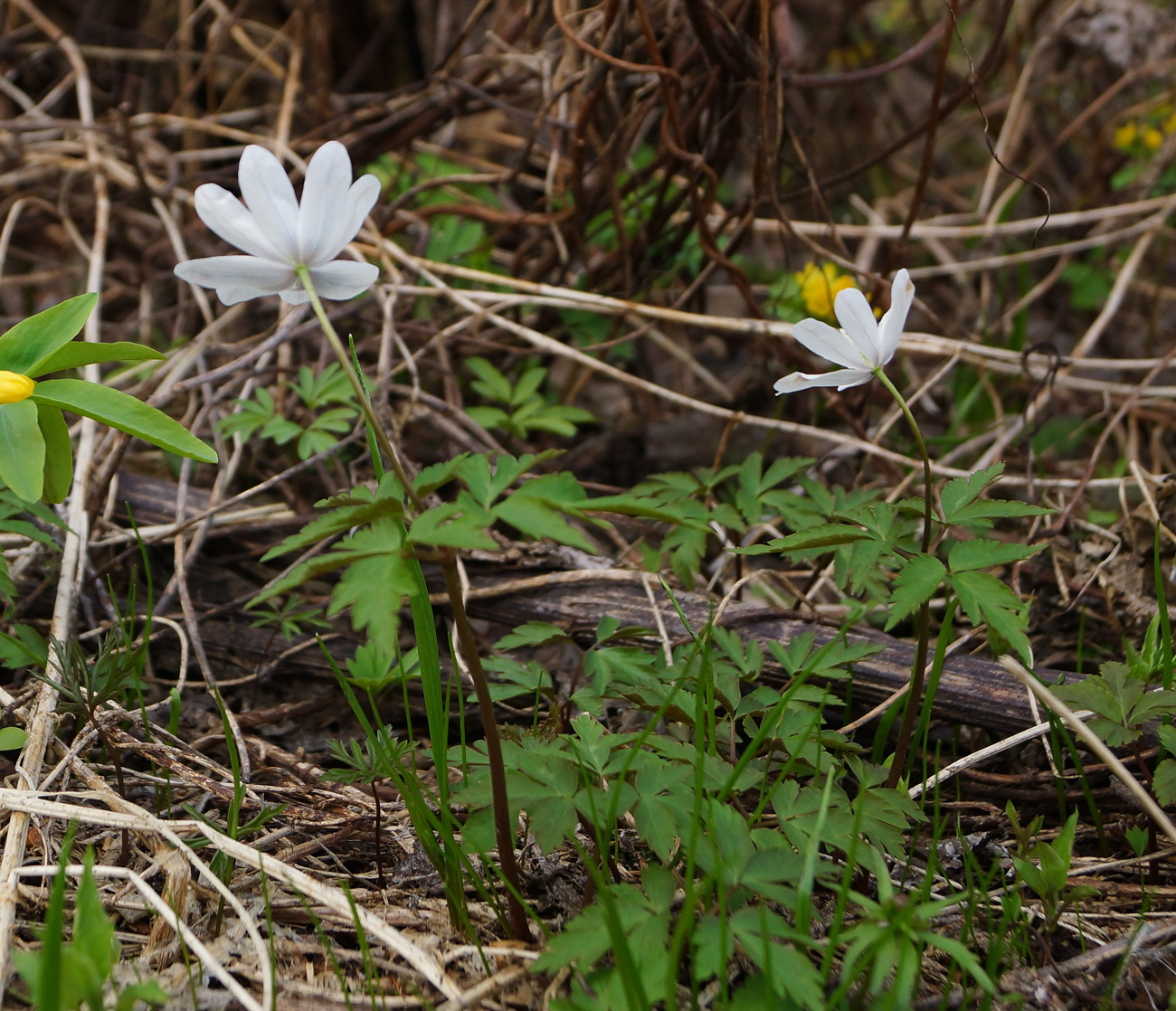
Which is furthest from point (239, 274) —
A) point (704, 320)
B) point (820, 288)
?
point (820, 288)

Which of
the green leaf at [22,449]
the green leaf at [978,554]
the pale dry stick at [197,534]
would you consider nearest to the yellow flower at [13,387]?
the green leaf at [22,449]

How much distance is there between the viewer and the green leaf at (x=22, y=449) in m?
1.25

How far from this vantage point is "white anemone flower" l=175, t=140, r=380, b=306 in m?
1.05

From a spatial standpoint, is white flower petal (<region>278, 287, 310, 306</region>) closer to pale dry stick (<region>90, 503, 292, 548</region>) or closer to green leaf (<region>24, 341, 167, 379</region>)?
green leaf (<region>24, 341, 167, 379</region>)

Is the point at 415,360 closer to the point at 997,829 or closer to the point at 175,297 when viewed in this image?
the point at 175,297

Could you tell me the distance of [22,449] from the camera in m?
1.29

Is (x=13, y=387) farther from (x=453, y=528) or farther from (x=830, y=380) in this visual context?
(x=830, y=380)

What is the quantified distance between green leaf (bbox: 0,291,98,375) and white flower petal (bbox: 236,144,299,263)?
525 millimetres

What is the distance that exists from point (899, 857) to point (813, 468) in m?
1.53

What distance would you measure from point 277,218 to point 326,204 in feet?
0.20

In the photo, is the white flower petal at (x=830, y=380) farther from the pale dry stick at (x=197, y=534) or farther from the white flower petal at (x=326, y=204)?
the pale dry stick at (x=197, y=534)

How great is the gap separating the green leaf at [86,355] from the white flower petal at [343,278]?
0.43 meters

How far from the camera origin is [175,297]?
3488mm

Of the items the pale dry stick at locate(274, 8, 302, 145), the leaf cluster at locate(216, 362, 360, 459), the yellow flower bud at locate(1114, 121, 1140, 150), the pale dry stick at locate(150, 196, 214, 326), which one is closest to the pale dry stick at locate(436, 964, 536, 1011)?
the leaf cluster at locate(216, 362, 360, 459)
